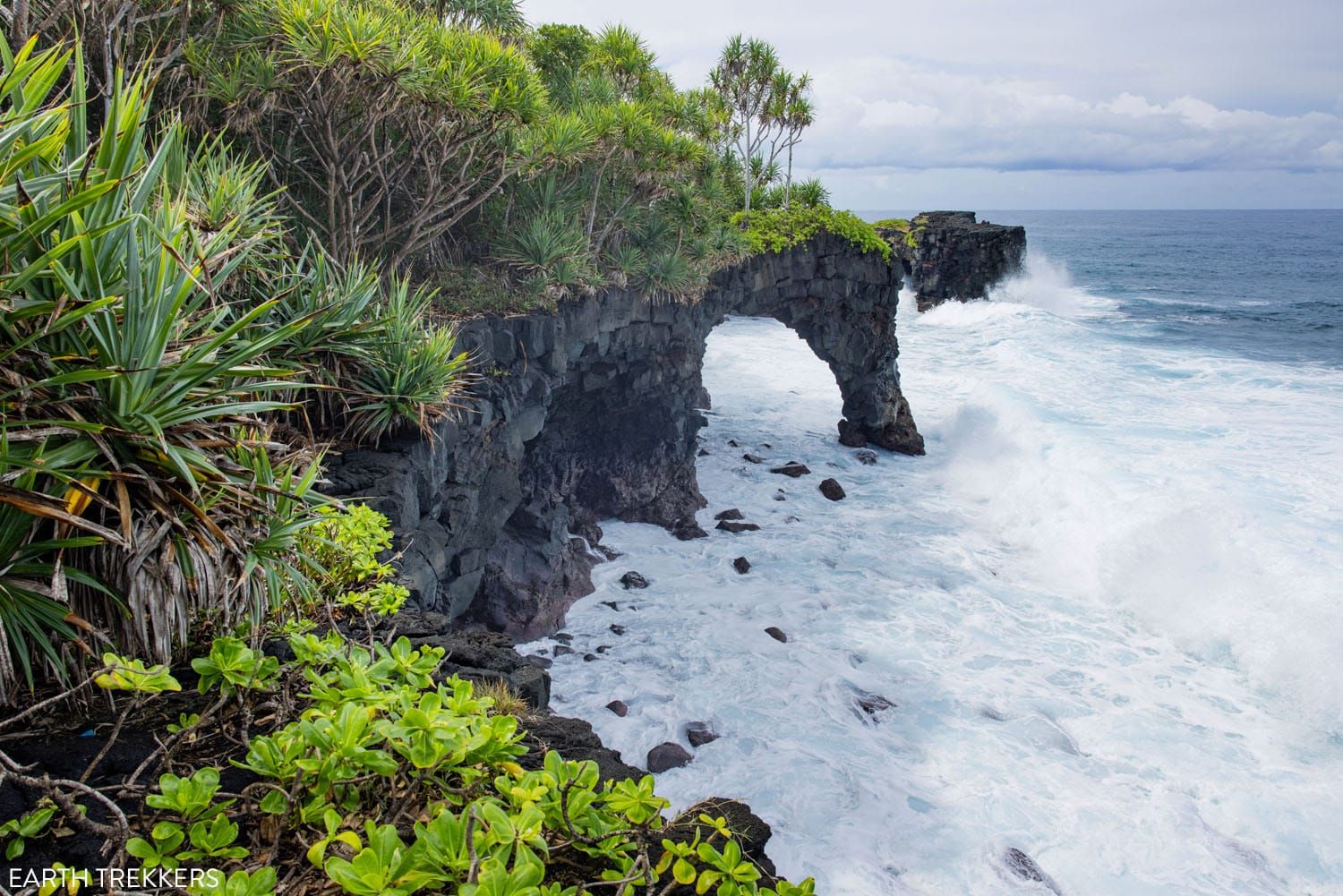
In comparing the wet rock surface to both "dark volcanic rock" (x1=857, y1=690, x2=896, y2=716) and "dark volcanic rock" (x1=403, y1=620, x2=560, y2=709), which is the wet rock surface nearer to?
"dark volcanic rock" (x1=857, y1=690, x2=896, y2=716)

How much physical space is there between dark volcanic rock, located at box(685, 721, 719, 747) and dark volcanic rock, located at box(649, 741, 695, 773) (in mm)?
299

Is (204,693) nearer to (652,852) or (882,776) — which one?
(652,852)

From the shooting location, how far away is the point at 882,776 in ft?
28.2

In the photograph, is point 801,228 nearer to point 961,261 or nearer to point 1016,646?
point 1016,646

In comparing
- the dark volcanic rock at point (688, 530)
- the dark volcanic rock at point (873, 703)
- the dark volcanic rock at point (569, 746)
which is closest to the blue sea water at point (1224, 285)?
the dark volcanic rock at point (688, 530)

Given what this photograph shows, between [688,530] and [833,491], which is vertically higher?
[833,491]

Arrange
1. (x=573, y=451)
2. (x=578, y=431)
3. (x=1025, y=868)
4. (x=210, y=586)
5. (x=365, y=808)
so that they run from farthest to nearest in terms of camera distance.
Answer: (x=578, y=431) → (x=573, y=451) → (x=1025, y=868) → (x=210, y=586) → (x=365, y=808)

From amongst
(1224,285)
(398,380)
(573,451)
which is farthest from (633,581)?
(1224,285)

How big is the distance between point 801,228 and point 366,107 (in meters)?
12.4

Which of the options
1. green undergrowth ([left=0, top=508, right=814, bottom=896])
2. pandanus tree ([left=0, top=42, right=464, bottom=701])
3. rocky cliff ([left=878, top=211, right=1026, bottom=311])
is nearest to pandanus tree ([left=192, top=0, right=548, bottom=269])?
pandanus tree ([left=0, top=42, right=464, bottom=701])

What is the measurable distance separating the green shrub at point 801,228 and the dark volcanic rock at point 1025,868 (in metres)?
14.0

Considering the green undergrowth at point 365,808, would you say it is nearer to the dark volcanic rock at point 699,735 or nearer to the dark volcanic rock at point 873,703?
the dark volcanic rock at point 699,735

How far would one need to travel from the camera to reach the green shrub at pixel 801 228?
19016 millimetres

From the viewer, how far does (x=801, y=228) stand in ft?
64.6
